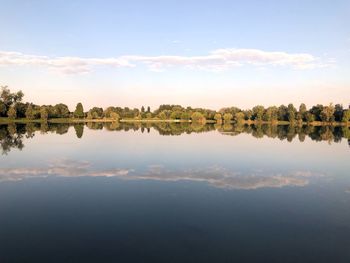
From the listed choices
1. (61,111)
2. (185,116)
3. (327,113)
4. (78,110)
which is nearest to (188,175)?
(327,113)

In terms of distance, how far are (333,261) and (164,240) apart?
14.0ft

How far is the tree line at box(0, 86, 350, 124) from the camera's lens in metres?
104

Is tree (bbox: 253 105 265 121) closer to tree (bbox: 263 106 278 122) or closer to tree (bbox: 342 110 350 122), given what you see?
tree (bbox: 263 106 278 122)

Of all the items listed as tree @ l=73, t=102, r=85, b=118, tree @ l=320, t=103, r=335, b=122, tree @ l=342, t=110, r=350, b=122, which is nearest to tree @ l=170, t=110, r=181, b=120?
tree @ l=73, t=102, r=85, b=118

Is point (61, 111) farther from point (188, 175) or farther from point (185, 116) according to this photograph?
point (188, 175)

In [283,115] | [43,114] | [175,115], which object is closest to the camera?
[43,114]

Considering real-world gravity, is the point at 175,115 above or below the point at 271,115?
above

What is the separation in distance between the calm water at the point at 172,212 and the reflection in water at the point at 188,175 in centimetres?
6

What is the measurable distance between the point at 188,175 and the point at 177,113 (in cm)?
14629

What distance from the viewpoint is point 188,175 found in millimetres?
18562

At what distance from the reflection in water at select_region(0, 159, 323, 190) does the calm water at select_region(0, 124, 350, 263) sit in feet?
0.19

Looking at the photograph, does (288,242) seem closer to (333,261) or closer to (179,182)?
(333,261)

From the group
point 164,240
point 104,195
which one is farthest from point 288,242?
point 104,195

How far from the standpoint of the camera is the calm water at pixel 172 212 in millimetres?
8203
